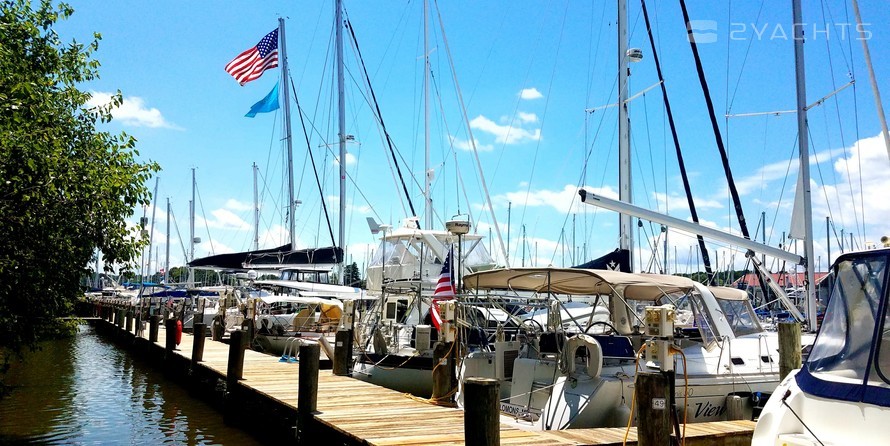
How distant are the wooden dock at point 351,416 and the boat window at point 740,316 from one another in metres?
4.31

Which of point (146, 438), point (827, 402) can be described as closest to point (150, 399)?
point (146, 438)

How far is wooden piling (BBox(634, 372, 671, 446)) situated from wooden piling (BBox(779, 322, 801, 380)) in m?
4.36

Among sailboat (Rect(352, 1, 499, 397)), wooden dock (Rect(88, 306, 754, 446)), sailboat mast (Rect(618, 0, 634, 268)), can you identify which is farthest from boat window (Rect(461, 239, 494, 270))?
wooden dock (Rect(88, 306, 754, 446))

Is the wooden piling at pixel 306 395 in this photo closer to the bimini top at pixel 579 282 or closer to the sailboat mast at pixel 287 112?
the bimini top at pixel 579 282

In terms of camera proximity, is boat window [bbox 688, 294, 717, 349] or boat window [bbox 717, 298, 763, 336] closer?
boat window [bbox 688, 294, 717, 349]

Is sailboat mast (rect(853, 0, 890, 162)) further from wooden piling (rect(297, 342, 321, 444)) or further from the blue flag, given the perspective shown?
the blue flag

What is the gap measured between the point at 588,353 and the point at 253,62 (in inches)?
944

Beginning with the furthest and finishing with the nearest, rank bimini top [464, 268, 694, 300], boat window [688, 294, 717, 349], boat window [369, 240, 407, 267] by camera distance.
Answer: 1. boat window [369, 240, 407, 267]
2. boat window [688, 294, 717, 349]
3. bimini top [464, 268, 694, 300]

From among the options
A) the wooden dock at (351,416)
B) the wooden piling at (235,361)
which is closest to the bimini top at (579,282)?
the wooden dock at (351,416)

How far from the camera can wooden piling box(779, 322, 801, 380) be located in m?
10.1

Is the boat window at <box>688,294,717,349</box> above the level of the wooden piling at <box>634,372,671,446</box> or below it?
above

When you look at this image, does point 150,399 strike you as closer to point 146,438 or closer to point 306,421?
point 146,438

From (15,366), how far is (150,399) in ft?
30.3

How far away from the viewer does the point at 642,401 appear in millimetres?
6781
